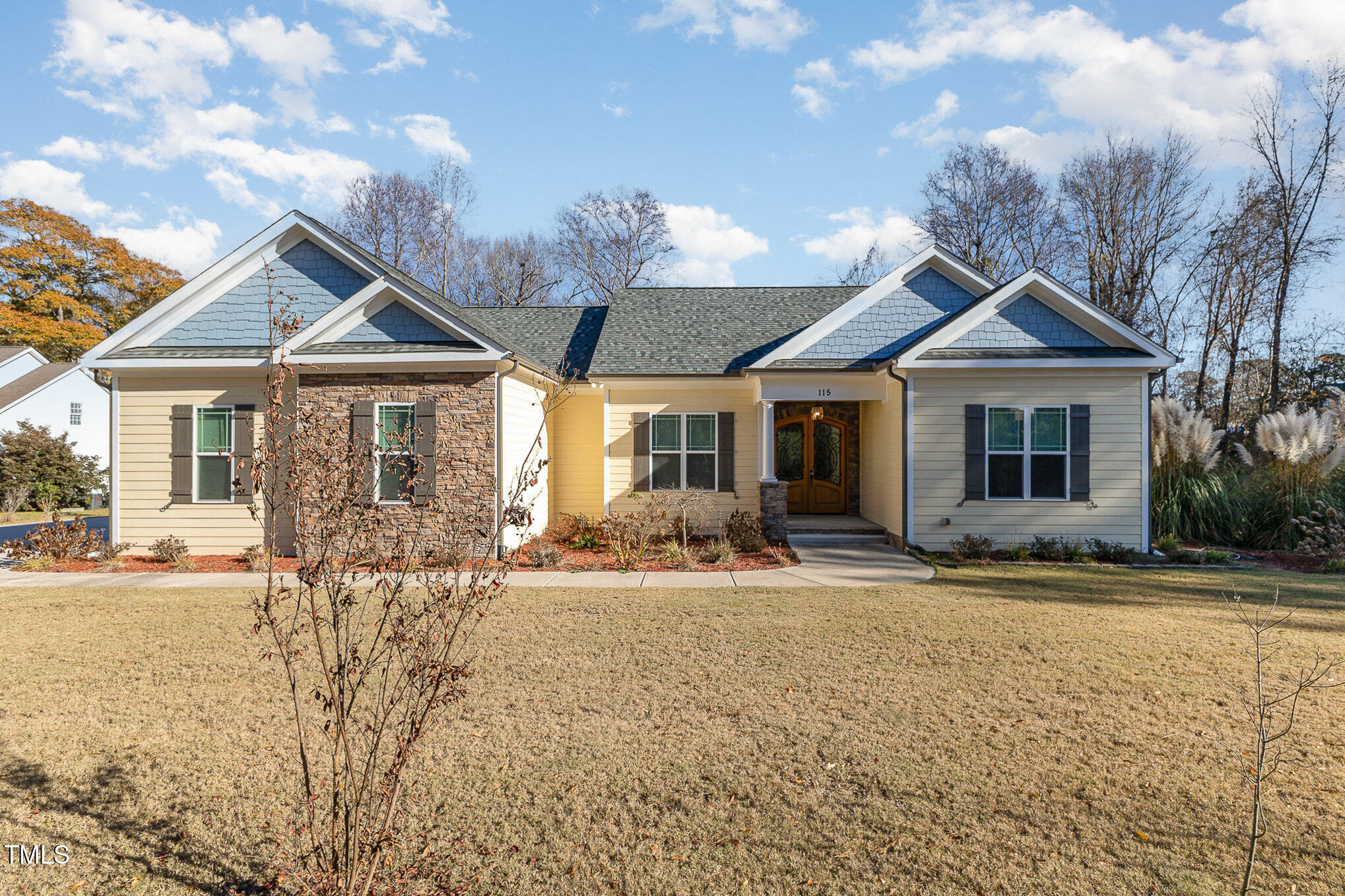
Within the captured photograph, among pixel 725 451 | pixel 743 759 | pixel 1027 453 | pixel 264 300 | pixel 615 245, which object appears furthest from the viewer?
pixel 615 245

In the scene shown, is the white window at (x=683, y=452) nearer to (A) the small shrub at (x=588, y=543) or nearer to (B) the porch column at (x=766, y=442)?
(B) the porch column at (x=766, y=442)

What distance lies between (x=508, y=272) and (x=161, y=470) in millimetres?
22549

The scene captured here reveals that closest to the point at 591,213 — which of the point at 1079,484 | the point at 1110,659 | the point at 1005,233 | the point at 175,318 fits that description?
the point at 1005,233

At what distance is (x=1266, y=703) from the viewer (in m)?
3.38

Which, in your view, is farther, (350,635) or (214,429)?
(214,429)

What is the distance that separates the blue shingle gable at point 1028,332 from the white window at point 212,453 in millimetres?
12936

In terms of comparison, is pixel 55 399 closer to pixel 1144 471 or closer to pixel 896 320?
pixel 896 320

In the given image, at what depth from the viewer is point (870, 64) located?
11609 mm

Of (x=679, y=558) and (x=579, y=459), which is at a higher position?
(x=579, y=459)

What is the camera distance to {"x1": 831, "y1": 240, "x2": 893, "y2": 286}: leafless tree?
30.2m

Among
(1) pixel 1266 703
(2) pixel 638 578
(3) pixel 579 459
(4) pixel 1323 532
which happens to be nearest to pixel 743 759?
(1) pixel 1266 703

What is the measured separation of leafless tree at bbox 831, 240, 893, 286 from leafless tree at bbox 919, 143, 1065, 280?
2553 mm

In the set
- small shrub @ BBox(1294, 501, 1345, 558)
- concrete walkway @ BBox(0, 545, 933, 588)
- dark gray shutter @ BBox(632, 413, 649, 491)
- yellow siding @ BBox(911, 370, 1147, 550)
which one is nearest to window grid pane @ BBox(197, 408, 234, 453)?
concrete walkway @ BBox(0, 545, 933, 588)

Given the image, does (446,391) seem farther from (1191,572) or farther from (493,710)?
(1191,572)
